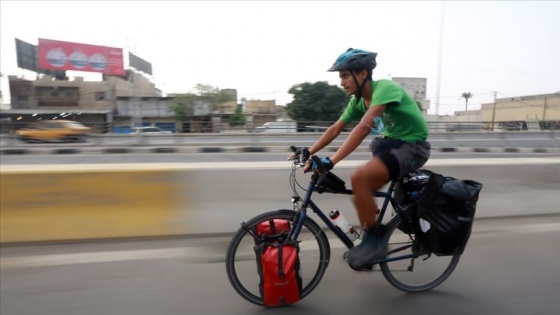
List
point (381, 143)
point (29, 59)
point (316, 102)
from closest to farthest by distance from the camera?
point (381, 143) → point (316, 102) → point (29, 59)

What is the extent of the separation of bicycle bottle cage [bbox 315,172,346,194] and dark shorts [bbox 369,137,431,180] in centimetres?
34

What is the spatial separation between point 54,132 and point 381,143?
2243 centimetres

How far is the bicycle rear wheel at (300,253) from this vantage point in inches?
108

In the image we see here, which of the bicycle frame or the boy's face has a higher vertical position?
the boy's face

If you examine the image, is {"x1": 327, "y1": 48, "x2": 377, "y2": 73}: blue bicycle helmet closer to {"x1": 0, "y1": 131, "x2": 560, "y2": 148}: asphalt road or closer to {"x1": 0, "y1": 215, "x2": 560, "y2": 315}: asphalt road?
{"x1": 0, "y1": 215, "x2": 560, "y2": 315}: asphalt road

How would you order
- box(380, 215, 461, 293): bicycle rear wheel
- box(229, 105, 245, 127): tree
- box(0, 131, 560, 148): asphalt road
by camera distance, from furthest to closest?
box(229, 105, 245, 127): tree < box(0, 131, 560, 148): asphalt road < box(380, 215, 461, 293): bicycle rear wheel

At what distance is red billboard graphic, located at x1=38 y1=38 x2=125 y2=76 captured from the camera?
43.9 metres

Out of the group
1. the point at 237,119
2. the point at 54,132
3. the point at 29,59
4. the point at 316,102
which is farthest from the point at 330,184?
the point at 29,59

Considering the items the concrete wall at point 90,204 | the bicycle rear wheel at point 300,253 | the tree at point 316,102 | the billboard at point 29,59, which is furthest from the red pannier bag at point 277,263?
the billboard at point 29,59

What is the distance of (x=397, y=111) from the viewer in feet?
9.01

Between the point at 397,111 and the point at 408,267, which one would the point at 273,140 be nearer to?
the point at 408,267

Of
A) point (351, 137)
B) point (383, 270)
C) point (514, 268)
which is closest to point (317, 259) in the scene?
point (383, 270)

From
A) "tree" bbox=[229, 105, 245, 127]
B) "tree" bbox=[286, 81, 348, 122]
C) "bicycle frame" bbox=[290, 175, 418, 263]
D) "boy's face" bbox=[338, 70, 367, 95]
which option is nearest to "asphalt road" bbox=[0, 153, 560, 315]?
"bicycle frame" bbox=[290, 175, 418, 263]

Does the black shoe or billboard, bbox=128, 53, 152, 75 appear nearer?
the black shoe
